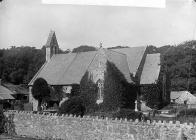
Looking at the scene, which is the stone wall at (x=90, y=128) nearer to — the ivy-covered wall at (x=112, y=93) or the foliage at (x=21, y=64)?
the ivy-covered wall at (x=112, y=93)

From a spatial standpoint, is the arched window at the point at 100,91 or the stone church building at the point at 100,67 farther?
the stone church building at the point at 100,67

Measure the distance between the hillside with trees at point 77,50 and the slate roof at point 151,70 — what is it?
29797 millimetres

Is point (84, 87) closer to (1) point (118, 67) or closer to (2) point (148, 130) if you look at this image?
(1) point (118, 67)

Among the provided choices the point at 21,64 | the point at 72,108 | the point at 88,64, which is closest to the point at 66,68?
the point at 88,64

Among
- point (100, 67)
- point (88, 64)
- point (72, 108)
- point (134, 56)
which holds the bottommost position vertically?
point (72, 108)

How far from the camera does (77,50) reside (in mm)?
81688

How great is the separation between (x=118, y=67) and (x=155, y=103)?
19.7 ft

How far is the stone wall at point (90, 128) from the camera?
1705cm

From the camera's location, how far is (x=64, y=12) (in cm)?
2184

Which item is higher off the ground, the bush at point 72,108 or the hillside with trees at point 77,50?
the hillside with trees at point 77,50

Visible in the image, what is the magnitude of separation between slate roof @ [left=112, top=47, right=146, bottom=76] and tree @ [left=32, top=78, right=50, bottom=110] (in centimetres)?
1131

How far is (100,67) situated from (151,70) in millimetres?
7221

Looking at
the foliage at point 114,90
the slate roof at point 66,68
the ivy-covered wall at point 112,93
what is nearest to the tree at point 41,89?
the slate roof at point 66,68

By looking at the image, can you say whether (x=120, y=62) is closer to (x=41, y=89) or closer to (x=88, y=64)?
(x=88, y=64)
